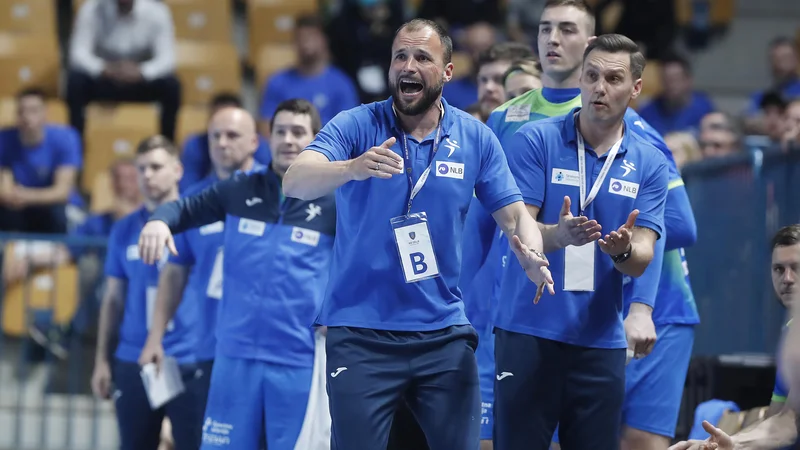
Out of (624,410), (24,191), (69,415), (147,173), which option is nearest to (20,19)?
(24,191)

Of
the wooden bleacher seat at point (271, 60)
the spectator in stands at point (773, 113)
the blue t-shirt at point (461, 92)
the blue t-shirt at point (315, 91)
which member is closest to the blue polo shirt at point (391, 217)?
the spectator in stands at point (773, 113)

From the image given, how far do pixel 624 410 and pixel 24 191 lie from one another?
6.91m

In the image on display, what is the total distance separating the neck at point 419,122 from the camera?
210 inches

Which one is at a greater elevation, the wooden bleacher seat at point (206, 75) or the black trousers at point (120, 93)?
the wooden bleacher seat at point (206, 75)

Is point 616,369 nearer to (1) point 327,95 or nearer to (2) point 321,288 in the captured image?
(2) point 321,288

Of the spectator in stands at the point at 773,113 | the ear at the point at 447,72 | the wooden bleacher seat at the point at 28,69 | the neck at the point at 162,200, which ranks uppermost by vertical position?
the wooden bleacher seat at the point at 28,69

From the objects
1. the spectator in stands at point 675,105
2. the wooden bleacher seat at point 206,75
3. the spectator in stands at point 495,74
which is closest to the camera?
the spectator in stands at point 495,74

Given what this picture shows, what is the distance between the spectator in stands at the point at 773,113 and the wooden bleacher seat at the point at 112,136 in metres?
5.71

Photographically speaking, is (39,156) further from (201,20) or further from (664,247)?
(664,247)

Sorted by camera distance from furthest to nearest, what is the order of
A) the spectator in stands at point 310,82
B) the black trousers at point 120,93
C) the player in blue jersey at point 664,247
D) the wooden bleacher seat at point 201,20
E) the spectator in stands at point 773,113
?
the wooden bleacher seat at point 201,20, the black trousers at point 120,93, the spectator in stands at point 310,82, the spectator in stands at point 773,113, the player in blue jersey at point 664,247

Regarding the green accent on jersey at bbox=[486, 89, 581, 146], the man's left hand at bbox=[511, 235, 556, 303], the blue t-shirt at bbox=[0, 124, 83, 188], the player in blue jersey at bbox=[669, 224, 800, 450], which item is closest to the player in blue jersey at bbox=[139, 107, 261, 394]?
the green accent on jersey at bbox=[486, 89, 581, 146]

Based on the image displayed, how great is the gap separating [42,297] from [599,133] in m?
6.37

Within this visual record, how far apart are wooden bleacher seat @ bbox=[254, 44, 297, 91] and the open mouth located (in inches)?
334

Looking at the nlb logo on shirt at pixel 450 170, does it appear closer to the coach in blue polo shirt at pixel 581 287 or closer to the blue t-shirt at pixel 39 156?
the coach in blue polo shirt at pixel 581 287
